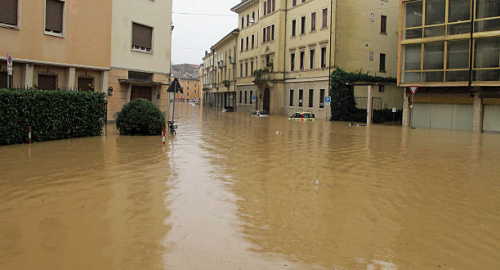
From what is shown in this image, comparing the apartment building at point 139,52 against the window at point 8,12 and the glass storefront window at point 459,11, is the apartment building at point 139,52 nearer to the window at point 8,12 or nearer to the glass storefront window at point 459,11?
the window at point 8,12

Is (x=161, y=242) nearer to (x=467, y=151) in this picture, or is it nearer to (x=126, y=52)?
(x=467, y=151)

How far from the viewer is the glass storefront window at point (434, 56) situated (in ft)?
98.0

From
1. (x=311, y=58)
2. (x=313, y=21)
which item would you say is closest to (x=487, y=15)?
(x=313, y=21)

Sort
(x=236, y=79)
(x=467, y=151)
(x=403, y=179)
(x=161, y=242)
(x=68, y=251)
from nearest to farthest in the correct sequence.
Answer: (x=68, y=251)
(x=161, y=242)
(x=403, y=179)
(x=467, y=151)
(x=236, y=79)

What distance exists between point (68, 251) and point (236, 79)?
63822 millimetres

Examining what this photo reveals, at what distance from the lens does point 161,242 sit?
511 centimetres

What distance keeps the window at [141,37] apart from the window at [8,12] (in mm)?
7778

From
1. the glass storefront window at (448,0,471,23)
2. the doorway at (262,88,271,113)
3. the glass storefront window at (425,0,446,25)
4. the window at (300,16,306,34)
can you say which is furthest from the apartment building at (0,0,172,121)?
the doorway at (262,88,271,113)

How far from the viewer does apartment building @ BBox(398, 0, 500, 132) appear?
27.2 meters

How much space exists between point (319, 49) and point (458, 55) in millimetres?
16251

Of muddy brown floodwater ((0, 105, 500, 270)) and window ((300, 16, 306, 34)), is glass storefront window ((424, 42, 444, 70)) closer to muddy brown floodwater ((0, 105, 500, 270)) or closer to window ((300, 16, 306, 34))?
window ((300, 16, 306, 34))

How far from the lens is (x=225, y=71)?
76438 mm

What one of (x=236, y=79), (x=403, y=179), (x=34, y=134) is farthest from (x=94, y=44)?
(x=236, y=79)

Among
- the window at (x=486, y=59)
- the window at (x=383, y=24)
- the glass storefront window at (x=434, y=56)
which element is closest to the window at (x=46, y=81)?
the glass storefront window at (x=434, y=56)
